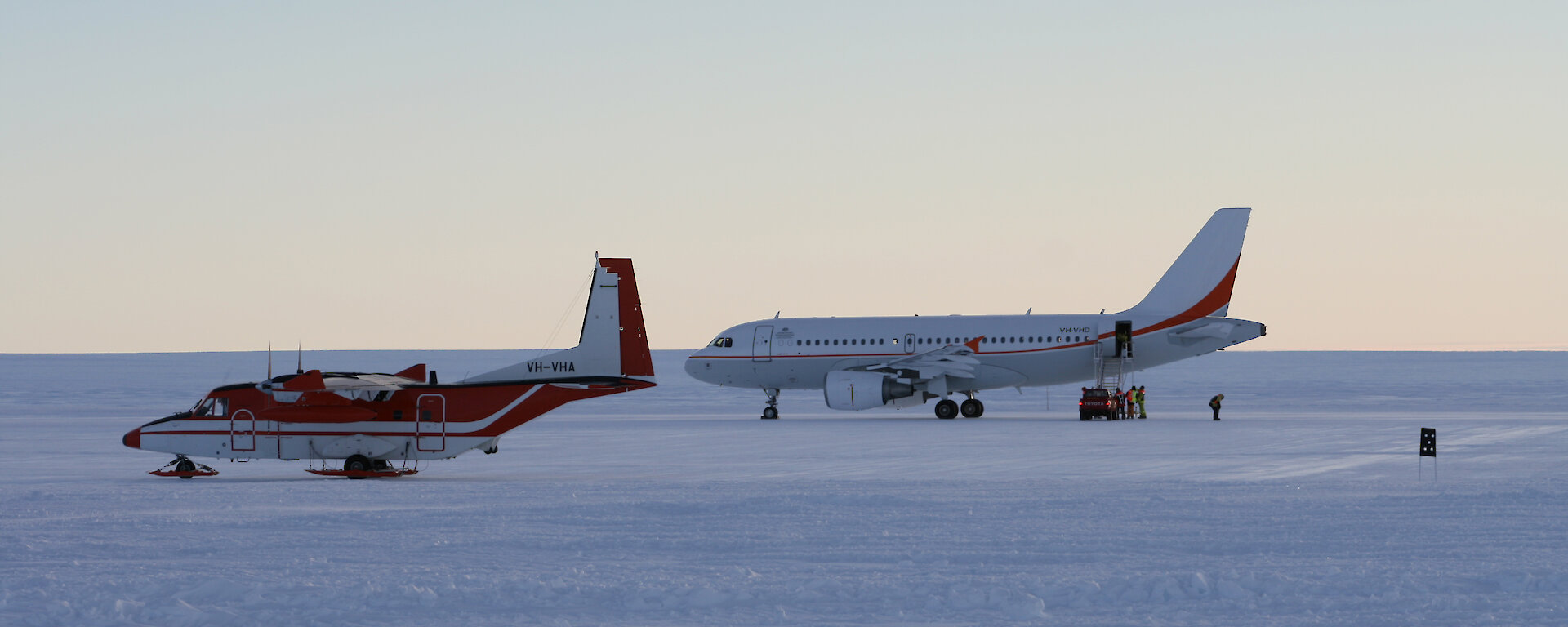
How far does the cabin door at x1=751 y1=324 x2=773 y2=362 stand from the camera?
4525 cm

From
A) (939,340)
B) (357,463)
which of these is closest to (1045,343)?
(939,340)

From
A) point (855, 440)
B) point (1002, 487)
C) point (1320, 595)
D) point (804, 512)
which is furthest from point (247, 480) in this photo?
point (1320, 595)

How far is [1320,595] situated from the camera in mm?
11414

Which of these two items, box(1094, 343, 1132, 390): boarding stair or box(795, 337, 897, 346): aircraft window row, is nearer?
box(1094, 343, 1132, 390): boarding stair

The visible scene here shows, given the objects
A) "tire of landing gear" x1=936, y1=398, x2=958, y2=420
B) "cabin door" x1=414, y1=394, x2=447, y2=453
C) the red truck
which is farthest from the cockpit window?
the red truck

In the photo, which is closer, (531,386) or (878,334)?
(531,386)

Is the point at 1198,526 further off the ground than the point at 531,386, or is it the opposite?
the point at 531,386

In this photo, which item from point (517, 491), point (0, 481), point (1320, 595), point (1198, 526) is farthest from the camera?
point (0, 481)

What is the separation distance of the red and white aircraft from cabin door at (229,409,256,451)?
13mm

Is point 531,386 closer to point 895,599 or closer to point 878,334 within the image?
point 895,599

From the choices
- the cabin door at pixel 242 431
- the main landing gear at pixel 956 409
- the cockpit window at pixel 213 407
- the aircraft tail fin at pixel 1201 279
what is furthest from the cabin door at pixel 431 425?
the aircraft tail fin at pixel 1201 279

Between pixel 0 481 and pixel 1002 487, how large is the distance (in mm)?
14229

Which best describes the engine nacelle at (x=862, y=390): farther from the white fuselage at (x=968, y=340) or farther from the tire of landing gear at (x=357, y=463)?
the tire of landing gear at (x=357, y=463)

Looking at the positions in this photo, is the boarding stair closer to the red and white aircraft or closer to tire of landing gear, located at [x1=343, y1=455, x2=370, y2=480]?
the red and white aircraft
